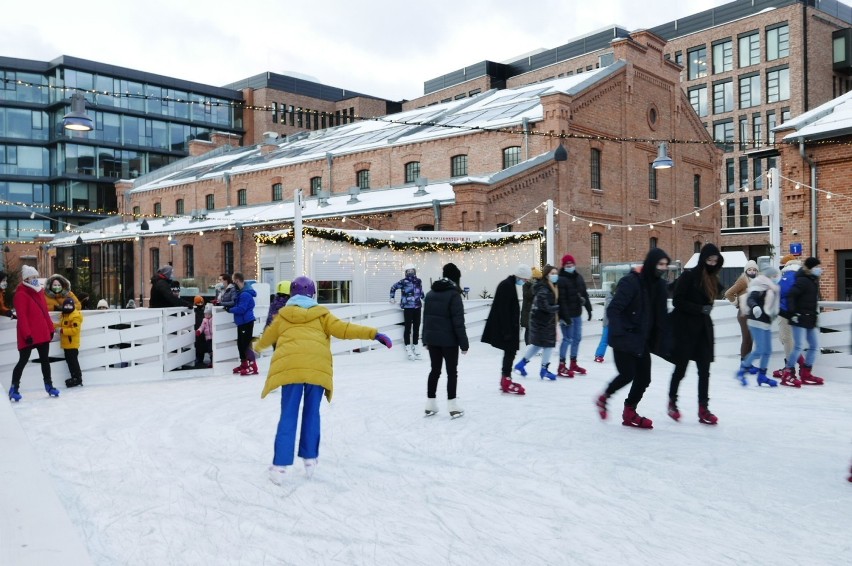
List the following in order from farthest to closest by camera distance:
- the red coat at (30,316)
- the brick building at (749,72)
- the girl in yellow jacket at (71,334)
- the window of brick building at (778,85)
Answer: the window of brick building at (778,85) < the brick building at (749,72) < the girl in yellow jacket at (71,334) < the red coat at (30,316)

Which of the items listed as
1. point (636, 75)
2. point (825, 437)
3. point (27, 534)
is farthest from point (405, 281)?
point (636, 75)

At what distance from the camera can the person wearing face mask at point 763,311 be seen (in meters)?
9.75

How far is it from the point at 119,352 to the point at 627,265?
56.1ft

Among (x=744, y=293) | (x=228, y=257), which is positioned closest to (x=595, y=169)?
(x=228, y=257)

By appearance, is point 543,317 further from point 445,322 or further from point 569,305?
point 445,322

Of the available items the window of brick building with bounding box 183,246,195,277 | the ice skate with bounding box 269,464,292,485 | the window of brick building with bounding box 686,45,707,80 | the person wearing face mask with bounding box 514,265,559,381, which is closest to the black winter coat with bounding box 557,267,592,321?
the person wearing face mask with bounding box 514,265,559,381

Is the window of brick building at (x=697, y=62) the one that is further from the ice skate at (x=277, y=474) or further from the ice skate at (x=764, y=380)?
the ice skate at (x=277, y=474)

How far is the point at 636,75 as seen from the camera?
29766mm

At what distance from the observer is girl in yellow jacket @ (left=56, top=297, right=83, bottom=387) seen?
32.9ft

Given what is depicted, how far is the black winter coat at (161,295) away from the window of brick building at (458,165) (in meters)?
17.6

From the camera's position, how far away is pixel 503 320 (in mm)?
8898

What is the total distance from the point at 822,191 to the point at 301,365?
1747 cm

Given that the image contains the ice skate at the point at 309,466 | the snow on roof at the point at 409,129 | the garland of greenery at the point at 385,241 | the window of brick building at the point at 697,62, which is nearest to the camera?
the ice skate at the point at 309,466

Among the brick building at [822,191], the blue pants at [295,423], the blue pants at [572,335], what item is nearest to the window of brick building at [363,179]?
the brick building at [822,191]
